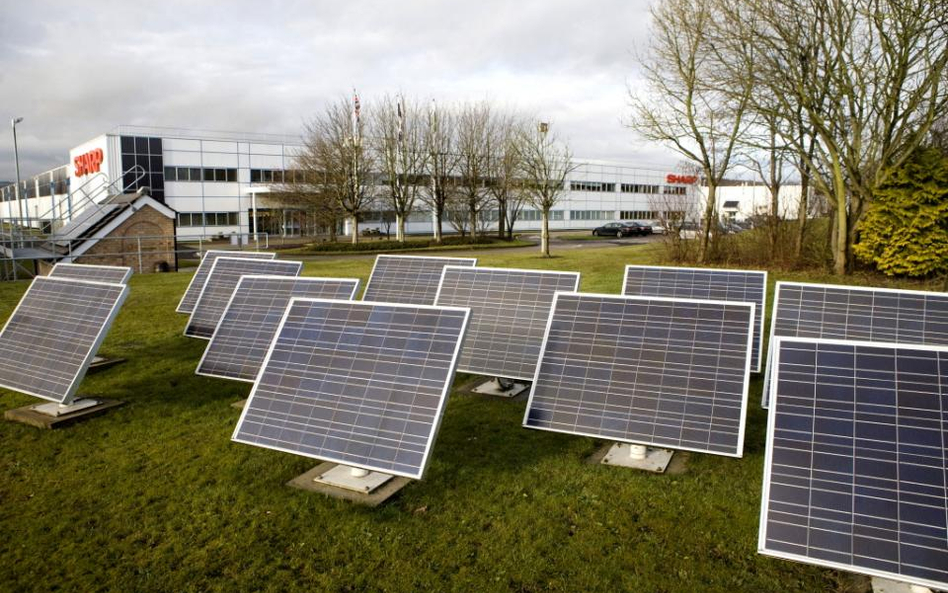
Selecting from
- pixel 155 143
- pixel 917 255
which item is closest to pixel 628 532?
pixel 917 255

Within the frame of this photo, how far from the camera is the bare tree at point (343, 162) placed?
146ft

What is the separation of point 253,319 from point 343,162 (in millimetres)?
37247

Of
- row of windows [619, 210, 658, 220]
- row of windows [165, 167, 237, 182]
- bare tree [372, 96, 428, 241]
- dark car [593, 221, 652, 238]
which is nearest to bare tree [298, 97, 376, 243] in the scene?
bare tree [372, 96, 428, 241]

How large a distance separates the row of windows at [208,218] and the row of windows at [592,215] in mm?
38910

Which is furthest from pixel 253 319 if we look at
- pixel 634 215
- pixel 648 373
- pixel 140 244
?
pixel 634 215

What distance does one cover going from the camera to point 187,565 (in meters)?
5.04

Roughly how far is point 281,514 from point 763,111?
70.0 ft

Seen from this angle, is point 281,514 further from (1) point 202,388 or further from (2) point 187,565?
(1) point 202,388

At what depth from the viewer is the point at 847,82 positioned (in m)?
20.0

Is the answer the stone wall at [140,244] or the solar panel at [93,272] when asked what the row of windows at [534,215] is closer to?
the stone wall at [140,244]

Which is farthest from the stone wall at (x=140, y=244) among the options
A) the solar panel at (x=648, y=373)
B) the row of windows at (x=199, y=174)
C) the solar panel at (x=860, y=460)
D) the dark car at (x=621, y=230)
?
the dark car at (x=621, y=230)

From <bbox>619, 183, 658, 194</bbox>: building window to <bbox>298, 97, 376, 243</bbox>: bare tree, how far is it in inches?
1750

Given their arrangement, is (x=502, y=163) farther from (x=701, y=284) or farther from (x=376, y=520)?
(x=376, y=520)

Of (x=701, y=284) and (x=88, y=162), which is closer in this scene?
(x=701, y=284)
